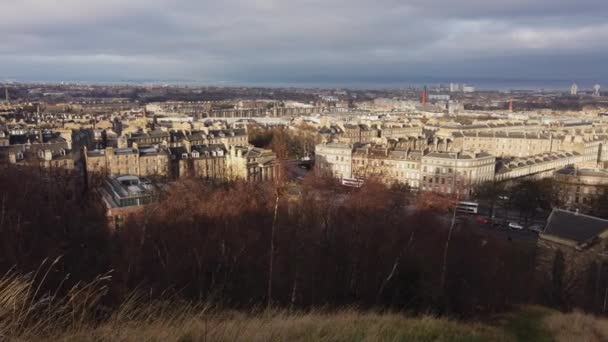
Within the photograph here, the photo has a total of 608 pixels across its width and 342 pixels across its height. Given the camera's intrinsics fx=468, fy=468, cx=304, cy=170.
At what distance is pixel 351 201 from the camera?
2806cm

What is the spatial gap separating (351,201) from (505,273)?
1202cm

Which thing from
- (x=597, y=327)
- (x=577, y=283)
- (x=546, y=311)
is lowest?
(x=577, y=283)

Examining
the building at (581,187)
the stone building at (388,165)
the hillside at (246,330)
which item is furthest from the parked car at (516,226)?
the hillside at (246,330)

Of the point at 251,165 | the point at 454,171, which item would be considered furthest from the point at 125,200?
the point at 454,171

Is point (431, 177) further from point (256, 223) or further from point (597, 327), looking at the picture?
point (597, 327)

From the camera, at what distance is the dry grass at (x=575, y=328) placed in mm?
9483

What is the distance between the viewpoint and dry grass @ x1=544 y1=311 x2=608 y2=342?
9483 millimetres

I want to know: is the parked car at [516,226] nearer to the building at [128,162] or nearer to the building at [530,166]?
the building at [530,166]

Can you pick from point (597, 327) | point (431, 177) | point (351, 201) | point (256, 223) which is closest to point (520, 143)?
point (431, 177)

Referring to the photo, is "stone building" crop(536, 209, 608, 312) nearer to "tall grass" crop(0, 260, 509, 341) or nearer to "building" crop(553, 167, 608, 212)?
"tall grass" crop(0, 260, 509, 341)

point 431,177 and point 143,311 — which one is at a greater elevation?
point 143,311

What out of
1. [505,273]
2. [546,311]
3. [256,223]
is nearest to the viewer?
[546,311]

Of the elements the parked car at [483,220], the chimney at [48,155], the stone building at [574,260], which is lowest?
the parked car at [483,220]

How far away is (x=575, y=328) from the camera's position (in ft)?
34.9
